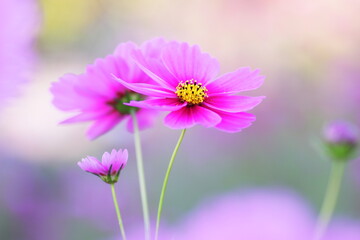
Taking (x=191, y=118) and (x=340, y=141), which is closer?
(x=191, y=118)

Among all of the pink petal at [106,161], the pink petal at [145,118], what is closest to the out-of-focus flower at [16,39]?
the pink petal at [145,118]

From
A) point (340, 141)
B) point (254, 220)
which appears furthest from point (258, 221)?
point (340, 141)

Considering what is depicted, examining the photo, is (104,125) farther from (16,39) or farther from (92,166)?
(16,39)

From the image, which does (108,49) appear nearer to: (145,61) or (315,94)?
(315,94)

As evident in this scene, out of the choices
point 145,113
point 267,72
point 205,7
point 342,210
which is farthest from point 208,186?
point 145,113

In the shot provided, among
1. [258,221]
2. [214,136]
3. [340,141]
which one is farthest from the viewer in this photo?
[214,136]

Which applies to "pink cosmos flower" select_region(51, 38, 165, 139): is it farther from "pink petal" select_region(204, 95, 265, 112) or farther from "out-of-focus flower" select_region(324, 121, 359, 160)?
"out-of-focus flower" select_region(324, 121, 359, 160)
